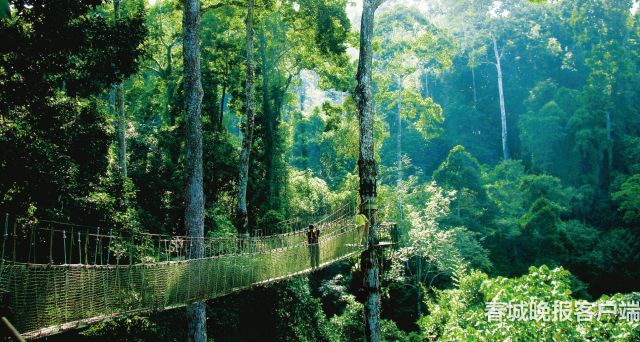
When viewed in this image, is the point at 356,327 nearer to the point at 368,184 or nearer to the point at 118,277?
the point at 368,184

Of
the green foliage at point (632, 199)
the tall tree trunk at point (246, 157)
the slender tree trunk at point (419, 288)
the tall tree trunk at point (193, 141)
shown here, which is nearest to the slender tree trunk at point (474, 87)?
the green foliage at point (632, 199)

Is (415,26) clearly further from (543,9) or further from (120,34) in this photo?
(120,34)

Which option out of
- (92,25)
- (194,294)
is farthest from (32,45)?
(194,294)

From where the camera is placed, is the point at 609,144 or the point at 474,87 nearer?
the point at 609,144

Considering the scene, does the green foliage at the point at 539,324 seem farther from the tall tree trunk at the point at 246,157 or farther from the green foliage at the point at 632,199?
the green foliage at the point at 632,199

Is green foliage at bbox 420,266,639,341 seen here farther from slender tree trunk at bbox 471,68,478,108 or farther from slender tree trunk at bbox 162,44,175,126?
Result: slender tree trunk at bbox 471,68,478,108

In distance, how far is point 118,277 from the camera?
10.8ft

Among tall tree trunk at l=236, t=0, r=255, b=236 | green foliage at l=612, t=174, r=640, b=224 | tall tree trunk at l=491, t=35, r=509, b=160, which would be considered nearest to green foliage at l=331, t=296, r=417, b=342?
tall tree trunk at l=236, t=0, r=255, b=236

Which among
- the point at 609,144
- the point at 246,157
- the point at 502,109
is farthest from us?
the point at 502,109

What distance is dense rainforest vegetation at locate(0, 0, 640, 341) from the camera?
175 inches

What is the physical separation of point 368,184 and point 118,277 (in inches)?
96.3

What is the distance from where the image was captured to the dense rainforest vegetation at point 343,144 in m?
4.45

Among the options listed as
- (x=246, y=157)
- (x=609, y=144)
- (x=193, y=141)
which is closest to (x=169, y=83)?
(x=246, y=157)

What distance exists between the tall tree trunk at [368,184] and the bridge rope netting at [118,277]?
0.17 metres
